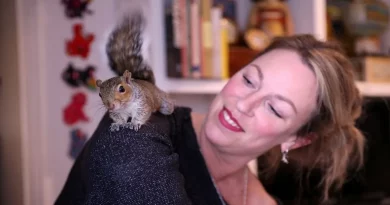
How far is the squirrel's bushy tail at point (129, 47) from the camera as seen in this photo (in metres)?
0.56

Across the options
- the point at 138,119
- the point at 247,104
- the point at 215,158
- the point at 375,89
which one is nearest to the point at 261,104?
the point at 247,104

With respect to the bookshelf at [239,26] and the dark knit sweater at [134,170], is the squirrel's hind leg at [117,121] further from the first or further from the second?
the bookshelf at [239,26]

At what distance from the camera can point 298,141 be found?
103cm

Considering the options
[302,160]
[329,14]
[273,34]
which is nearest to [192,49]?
[273,34]

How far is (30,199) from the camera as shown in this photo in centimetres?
110

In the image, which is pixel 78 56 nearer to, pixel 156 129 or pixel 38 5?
pixel 38 5

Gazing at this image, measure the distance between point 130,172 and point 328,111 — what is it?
64 centimetres

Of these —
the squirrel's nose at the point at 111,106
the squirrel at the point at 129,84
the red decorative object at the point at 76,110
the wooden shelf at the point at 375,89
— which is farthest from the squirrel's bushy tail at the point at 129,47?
the wooden shelf at the point at 375,89

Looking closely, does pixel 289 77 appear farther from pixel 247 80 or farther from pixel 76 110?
pixel 76 110

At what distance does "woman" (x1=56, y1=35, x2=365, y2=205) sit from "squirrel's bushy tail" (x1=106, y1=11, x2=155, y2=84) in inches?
3.5

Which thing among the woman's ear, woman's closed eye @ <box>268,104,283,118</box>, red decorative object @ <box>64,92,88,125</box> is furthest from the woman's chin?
red decorative object @ <box>64,92,88,125</box>

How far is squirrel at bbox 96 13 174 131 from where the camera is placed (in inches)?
20.0

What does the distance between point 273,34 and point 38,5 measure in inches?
31.9

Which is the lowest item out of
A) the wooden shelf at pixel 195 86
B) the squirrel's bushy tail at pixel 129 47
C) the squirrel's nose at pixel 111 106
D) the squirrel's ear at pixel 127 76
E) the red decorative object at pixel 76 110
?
the red decorative object at pixel 76 110
